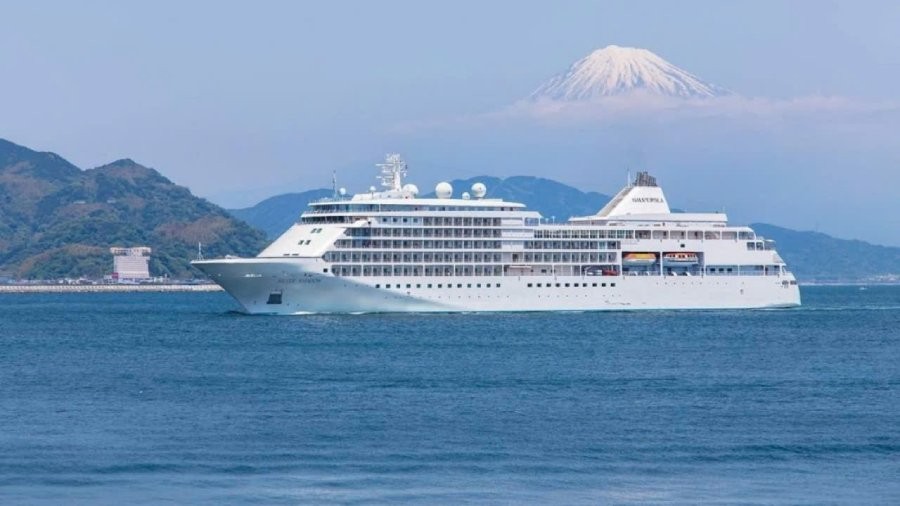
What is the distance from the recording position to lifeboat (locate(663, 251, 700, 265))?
104 metres

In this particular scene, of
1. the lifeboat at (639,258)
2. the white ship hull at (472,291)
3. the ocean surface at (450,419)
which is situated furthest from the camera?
the lifeboat at (639,258)

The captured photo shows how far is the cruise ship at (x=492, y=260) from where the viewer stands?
9119 cm

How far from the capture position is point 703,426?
43.3 metres

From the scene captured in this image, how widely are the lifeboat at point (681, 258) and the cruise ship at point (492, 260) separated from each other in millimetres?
92

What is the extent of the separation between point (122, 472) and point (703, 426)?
16.1 meters

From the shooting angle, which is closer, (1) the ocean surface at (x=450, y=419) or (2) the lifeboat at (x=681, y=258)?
(1) the ocean surface at (x=450, y=419)

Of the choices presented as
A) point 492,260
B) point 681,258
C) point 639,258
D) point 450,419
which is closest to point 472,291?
point 492,260

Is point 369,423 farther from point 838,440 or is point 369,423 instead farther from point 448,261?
point 448,261

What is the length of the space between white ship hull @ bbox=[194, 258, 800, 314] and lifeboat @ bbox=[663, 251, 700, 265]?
1.35 m

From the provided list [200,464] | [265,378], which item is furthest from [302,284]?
[200,464]

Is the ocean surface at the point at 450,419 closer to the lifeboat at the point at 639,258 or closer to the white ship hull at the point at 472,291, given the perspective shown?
the white ship hull at the point at 472,291

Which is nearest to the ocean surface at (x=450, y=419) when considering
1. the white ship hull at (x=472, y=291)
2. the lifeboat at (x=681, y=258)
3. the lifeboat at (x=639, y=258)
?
the white ship hull at (x=472, y=291)

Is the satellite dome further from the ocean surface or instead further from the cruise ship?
the ocean surface

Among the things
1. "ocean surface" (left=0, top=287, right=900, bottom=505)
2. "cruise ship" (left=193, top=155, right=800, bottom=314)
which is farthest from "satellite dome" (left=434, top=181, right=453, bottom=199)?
"ocean surface" (left=0, top=287, right=900, bottom=505)
